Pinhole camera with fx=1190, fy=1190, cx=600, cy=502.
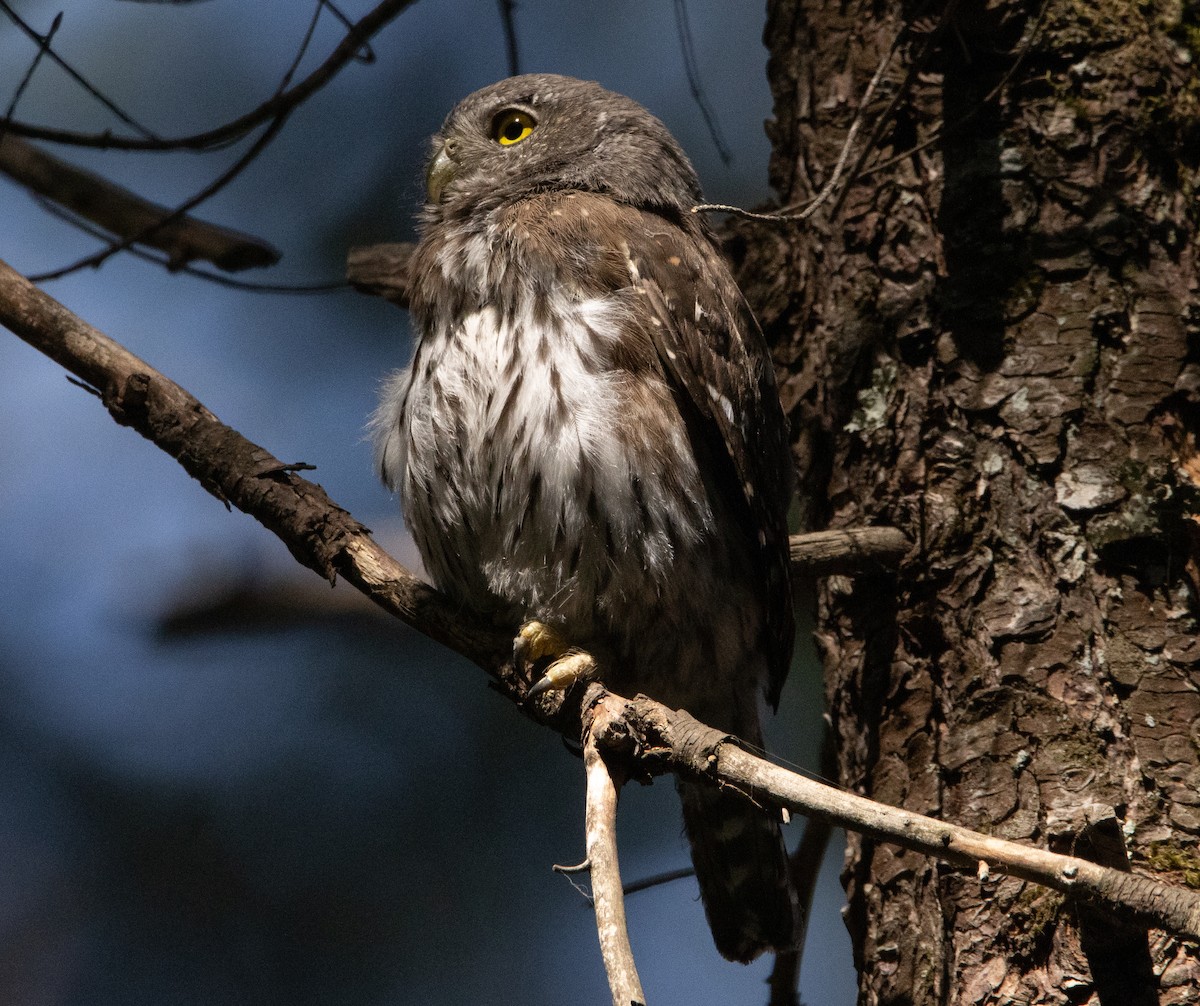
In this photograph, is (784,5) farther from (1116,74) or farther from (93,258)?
(93,258)

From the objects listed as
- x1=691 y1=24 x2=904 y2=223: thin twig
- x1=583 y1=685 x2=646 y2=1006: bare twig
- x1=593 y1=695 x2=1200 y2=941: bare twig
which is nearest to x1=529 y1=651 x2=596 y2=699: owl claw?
x1=583 y1=685 x2=646 y2=1006: bare twig

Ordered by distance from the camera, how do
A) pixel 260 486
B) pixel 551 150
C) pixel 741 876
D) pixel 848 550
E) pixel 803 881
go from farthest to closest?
pixel 551 150, pixel 803 881, pixel 741 876, pixel 260 486, pixel 848 550

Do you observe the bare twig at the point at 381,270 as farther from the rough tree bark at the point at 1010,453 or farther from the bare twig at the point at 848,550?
the bare twig at the point at 848,550

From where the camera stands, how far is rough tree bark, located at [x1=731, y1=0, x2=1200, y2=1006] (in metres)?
2.59

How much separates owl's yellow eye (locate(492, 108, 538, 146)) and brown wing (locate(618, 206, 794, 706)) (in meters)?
0.80

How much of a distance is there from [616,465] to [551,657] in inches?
20.5

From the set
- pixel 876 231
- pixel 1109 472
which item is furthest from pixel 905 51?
pixel 1109 472

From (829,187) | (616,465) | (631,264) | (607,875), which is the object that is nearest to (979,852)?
(607,875)

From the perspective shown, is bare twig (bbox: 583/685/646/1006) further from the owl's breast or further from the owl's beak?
the owl's beak

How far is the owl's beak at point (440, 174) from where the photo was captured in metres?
4.05

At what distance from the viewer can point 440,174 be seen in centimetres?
409

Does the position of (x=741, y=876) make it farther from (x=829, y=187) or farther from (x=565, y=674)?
(x=829, y=187)

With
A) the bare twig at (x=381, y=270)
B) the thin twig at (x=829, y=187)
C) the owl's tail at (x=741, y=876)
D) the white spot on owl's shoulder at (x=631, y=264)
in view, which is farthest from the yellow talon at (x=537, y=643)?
the bare twig at (x=381, y=270)

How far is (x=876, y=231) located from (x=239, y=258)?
2.43m
